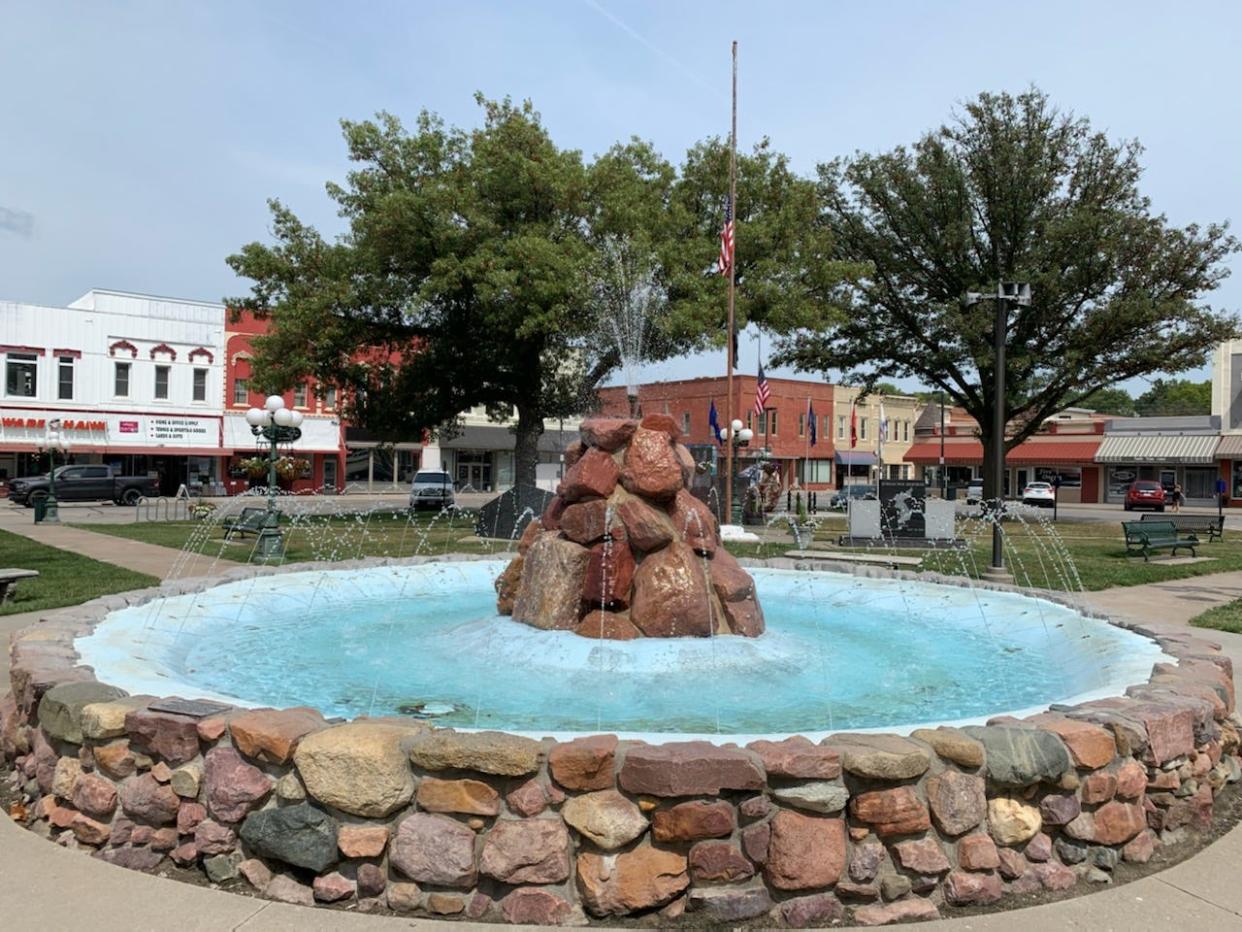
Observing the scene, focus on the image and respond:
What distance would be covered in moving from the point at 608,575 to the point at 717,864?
4.37m

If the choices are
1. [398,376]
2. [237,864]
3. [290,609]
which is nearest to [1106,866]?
[237,864]

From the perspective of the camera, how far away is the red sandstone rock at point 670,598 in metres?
7.98

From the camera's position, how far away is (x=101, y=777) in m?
4.43

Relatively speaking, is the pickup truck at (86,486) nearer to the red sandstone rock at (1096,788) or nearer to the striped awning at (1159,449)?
the red sandstone rock at (1096,788)

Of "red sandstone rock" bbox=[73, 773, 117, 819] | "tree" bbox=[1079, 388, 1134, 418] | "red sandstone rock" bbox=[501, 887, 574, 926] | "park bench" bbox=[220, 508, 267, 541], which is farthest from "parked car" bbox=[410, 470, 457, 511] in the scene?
"tree" bbox=[1079, 388, 1134, 418]

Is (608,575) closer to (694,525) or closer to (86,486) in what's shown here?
(694,525)

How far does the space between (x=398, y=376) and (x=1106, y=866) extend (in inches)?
1115

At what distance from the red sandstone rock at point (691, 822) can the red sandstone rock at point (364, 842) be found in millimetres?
1214

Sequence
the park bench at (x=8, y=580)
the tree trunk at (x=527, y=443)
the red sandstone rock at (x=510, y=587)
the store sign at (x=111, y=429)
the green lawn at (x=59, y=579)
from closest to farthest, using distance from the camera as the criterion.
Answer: the red sandstone rock at (x=510, y=587)
the park bench at (x=8, y=580)
the green lawn at (x=59, y=579)
the tree trunk at (x=527, y=443)
the store sign at (x=111, y=429)

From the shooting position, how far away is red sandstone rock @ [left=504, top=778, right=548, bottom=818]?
154 inches

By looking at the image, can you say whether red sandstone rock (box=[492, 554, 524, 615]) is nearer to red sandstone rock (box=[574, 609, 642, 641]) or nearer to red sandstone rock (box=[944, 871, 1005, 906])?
red sandstone rock (box=[574, 609, 642, 641])

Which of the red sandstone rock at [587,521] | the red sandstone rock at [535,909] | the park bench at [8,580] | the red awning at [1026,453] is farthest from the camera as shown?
the red awning at [1026,453]

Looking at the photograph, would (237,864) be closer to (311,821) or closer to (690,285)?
(311,821)

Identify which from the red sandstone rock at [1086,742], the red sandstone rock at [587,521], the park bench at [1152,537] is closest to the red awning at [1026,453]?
the park bench at [1152,537]
